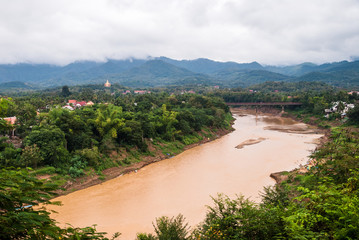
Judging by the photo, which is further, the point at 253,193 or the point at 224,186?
the point at 224,186

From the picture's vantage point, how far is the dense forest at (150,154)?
10.9 ft

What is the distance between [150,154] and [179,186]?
7146mm

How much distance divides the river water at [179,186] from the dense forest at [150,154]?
146cm

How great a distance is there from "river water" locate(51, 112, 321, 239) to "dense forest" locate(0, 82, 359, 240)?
146 centimetres

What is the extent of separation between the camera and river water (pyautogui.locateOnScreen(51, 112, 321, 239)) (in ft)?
45.0

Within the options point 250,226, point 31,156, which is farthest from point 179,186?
point 250,226

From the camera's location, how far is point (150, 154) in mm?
24234

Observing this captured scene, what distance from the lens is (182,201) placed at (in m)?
15.5

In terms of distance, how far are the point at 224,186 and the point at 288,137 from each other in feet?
67.4

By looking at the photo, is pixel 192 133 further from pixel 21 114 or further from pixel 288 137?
pixel 21 114

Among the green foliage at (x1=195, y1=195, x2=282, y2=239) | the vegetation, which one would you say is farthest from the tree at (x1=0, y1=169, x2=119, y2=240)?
the green foliage at (x1=195, y1=195, x2=282, y2=239)

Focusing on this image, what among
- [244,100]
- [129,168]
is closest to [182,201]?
[129,168]

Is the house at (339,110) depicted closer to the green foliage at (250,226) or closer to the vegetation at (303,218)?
the vegetation at (303,218)

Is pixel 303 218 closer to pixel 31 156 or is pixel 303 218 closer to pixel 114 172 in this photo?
pixel 31 156
